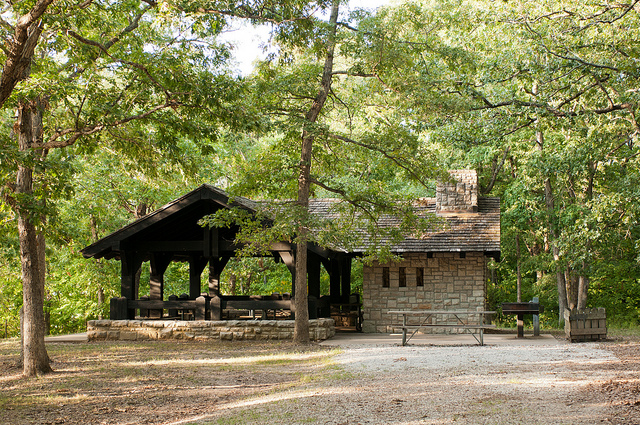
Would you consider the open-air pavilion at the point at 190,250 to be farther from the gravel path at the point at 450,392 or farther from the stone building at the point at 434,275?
the gravel path at the point at 450,392

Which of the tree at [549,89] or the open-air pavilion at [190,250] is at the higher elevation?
the tree at [549,89]

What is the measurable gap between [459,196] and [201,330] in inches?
350

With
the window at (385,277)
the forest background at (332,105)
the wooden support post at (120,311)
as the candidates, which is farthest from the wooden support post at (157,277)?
the window at (385,277)

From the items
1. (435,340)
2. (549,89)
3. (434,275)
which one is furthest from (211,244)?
(549,89)

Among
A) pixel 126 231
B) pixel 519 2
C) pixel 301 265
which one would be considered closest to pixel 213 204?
pixel 126 231

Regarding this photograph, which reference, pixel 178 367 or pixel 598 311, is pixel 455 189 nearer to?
pixel 598 311

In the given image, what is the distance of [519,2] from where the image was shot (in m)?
13.3

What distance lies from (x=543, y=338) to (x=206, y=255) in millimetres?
8898

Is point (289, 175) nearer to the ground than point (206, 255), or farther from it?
farther from it

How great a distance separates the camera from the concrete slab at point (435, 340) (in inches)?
514

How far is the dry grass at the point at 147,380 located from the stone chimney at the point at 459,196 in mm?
7364

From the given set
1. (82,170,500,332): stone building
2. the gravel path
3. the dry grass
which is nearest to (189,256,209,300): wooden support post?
(82,170,500,332): stone building

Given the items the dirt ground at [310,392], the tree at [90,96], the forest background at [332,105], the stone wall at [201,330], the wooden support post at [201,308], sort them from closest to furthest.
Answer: the dirt ground at [310,392] < the tree at [90,96] < the forest background at [332,105] < the stone wall at [201,330] < the wooden support post at [201,308]

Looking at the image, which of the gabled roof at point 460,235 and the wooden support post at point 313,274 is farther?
the gabled roof at point 460,235
